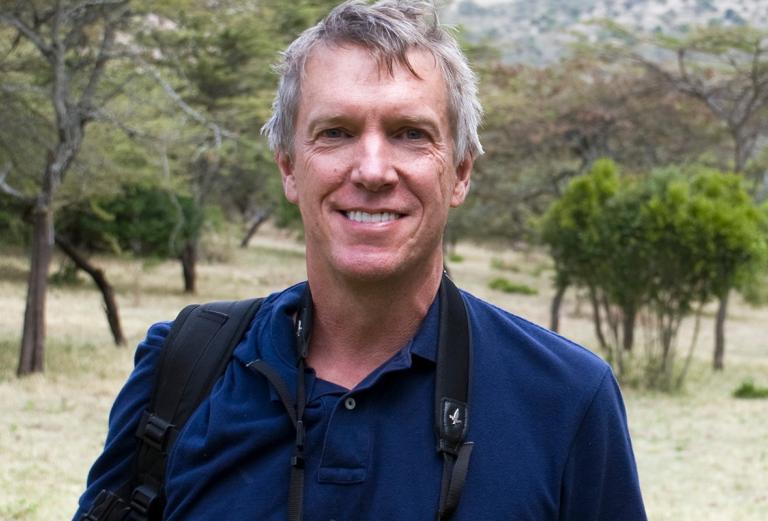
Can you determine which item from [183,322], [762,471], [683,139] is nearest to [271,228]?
[683,139]

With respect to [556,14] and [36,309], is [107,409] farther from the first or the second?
[556,14]

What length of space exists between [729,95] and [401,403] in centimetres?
2254

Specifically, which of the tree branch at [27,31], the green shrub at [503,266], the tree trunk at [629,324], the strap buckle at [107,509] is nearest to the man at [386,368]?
the strap buckle at [107,509]

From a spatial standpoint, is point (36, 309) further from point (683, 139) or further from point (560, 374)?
point (683, 139)

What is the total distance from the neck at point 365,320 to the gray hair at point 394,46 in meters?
0.25

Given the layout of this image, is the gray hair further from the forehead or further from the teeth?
the teeth

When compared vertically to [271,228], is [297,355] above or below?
above

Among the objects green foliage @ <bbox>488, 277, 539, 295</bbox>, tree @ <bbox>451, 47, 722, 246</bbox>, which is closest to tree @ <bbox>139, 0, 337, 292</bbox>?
tree @ <bbox>451, 47, 722, 246</bbox>

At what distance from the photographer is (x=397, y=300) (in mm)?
1846

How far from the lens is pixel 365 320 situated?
73.4 inches

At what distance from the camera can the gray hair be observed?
1.82 meters

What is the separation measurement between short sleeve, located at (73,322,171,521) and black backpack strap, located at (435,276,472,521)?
516 mm

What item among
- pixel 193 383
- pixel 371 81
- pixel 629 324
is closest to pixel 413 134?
pixel 371 81

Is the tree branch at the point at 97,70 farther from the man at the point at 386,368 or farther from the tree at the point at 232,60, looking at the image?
the man at the point at 386,368
